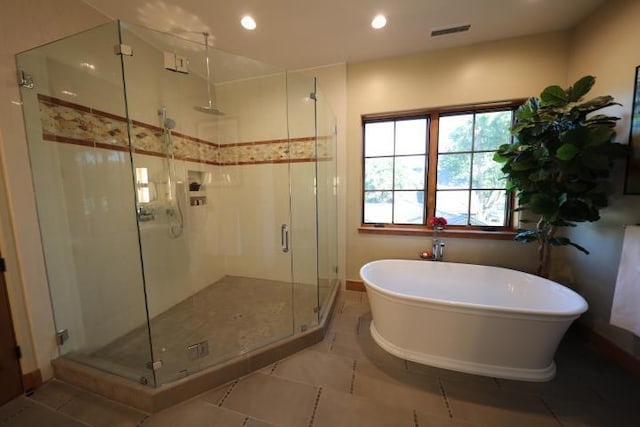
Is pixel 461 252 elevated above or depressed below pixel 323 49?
below

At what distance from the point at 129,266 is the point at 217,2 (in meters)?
2.25

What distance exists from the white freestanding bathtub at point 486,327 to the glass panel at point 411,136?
5.09 ft

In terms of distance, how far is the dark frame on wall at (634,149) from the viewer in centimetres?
158

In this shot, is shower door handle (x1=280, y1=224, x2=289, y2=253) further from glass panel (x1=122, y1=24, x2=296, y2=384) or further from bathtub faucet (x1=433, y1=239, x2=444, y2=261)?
bathtub faucet (x1=433, y1=239, x2=444, y2=261)

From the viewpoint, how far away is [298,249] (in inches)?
106

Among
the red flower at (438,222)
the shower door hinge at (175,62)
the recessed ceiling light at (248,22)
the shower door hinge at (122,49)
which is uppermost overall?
the recessed ceiling light at (248,22)

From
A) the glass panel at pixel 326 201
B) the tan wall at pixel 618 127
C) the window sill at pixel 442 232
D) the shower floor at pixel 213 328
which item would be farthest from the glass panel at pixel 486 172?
the shower floor at pixel 213 328

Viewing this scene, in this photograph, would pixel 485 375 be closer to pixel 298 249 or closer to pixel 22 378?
pixel 298 249

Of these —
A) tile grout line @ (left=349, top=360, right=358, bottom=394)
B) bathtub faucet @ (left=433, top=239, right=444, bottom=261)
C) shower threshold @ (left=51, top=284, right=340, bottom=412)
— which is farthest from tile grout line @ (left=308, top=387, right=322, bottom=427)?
bathtub faucet @ (left=433, top=239, right=444, bottom=261)

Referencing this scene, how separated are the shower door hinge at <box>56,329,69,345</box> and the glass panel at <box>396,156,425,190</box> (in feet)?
10.6

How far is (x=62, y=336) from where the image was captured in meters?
1.66

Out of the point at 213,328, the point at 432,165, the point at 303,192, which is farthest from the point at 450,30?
the point at 213,328

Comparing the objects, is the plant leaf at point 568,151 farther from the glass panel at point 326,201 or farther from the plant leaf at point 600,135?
the glass panel at point 326,201

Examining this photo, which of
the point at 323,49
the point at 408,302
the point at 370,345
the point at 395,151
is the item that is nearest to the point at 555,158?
the point at 395,151
